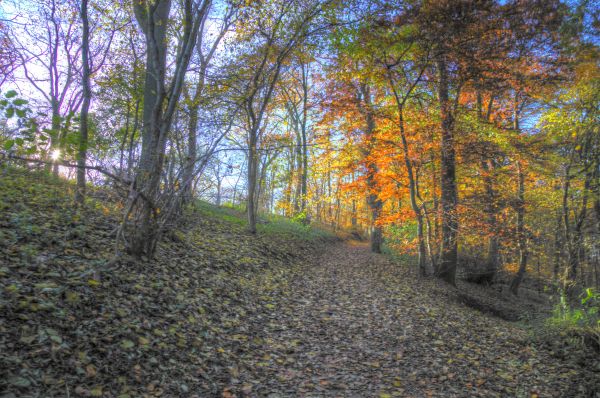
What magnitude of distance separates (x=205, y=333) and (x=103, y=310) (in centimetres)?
129

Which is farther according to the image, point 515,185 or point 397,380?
point 515,185

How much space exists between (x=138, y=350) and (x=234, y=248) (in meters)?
5.27

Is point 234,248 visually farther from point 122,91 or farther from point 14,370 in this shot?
point 14,370

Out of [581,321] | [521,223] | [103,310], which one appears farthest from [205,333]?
[521,223]

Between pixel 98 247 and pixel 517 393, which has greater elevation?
pixel 98 247

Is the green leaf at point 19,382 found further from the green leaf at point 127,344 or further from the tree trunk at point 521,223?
the tree trunk at point 521,223

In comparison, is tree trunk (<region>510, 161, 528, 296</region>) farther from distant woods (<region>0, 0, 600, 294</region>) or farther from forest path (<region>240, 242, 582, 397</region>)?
forest path (<region>240, 242, 582, 397</region>)

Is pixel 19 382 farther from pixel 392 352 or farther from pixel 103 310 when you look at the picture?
pixel 392 352

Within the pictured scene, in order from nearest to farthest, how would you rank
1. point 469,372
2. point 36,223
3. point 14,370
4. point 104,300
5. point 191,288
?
point 14,370
point 104,300
point 469,372
point 36,223
point 191,288

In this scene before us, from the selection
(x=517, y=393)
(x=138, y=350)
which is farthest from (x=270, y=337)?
(x=517, y=393)

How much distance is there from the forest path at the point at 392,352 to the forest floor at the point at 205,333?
0.09 feet

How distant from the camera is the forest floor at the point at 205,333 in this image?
2.95 m

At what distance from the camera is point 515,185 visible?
502 inches

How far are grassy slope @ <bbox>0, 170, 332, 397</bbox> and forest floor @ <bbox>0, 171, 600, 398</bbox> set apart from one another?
0.05 ft
